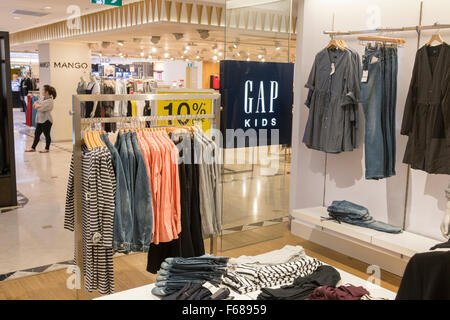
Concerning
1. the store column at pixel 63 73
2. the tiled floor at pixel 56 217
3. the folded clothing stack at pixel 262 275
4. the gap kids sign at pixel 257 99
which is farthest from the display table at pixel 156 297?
the store column at pixel 63 73

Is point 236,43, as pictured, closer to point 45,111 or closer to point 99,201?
point 99,201

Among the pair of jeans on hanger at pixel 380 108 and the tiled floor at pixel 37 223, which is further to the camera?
the tiled floor at pixel 37 223

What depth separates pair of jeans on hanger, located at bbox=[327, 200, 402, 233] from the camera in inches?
160

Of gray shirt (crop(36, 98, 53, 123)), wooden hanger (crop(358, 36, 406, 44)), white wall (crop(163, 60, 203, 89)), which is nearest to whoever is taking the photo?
wooden hanger (crop(358, 36, 406, 44))

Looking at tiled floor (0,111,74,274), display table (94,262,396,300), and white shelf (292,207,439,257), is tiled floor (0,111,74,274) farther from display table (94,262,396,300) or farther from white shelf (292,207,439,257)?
white shelf (292,207,439,257)

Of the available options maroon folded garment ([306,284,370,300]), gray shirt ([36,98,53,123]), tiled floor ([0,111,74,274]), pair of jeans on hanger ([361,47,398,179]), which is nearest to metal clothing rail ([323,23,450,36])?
pair of jeans on hanger ([361,47,398,179])

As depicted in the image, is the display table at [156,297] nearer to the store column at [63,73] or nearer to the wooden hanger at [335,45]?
the wooden hanger at [335,45]

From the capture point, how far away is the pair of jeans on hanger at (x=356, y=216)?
4.06 meters

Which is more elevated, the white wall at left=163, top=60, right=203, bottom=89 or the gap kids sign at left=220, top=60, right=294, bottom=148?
the white wall at left=163, top=60, right=203, bottom=89

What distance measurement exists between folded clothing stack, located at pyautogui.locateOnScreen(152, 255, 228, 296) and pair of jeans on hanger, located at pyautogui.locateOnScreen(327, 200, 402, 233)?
2236 mm

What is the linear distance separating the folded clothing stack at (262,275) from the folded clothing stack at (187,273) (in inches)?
2.4

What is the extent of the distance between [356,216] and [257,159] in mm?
1369

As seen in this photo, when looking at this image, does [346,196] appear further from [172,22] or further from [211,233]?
[172,22]

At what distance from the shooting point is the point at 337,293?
201 centimetres
